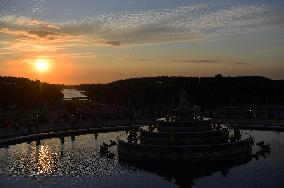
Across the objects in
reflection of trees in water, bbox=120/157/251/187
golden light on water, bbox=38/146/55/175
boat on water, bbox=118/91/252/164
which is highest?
boat on water, bbox=118/91/252/164

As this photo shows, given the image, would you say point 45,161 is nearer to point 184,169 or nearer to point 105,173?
point 105,173

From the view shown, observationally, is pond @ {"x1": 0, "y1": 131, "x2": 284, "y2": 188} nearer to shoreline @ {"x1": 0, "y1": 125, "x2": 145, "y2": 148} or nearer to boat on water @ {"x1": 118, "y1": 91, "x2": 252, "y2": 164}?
boat on water @ {"x1": 118, "y1": 91, "x2": 252, "y2": 164}

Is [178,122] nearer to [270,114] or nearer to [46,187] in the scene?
[46,187]

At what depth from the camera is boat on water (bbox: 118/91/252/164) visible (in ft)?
113

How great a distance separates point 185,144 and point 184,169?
4091 millimetres

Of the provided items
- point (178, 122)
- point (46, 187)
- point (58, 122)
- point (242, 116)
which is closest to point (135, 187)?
point (46, 187)

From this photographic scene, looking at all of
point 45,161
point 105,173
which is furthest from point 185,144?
point 45,161

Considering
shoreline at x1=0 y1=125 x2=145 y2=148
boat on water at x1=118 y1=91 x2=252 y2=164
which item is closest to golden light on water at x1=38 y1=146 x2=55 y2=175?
shoreline at x1=0 y1=125 x2=145 y2=148

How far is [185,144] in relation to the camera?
118 ft

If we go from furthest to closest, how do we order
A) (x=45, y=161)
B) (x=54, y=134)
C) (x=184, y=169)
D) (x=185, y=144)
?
(x=54, y=134) < (x=45, y=161) < (x=185, y=144) < (x=184, y=169)

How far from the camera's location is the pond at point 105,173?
91.6 ft

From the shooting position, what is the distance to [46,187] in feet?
91.1

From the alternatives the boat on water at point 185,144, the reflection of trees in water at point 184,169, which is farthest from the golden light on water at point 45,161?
the boat on water at point 185,144

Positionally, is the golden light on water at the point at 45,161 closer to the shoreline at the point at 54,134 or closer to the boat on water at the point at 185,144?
the shoreline at the point at 54,134
